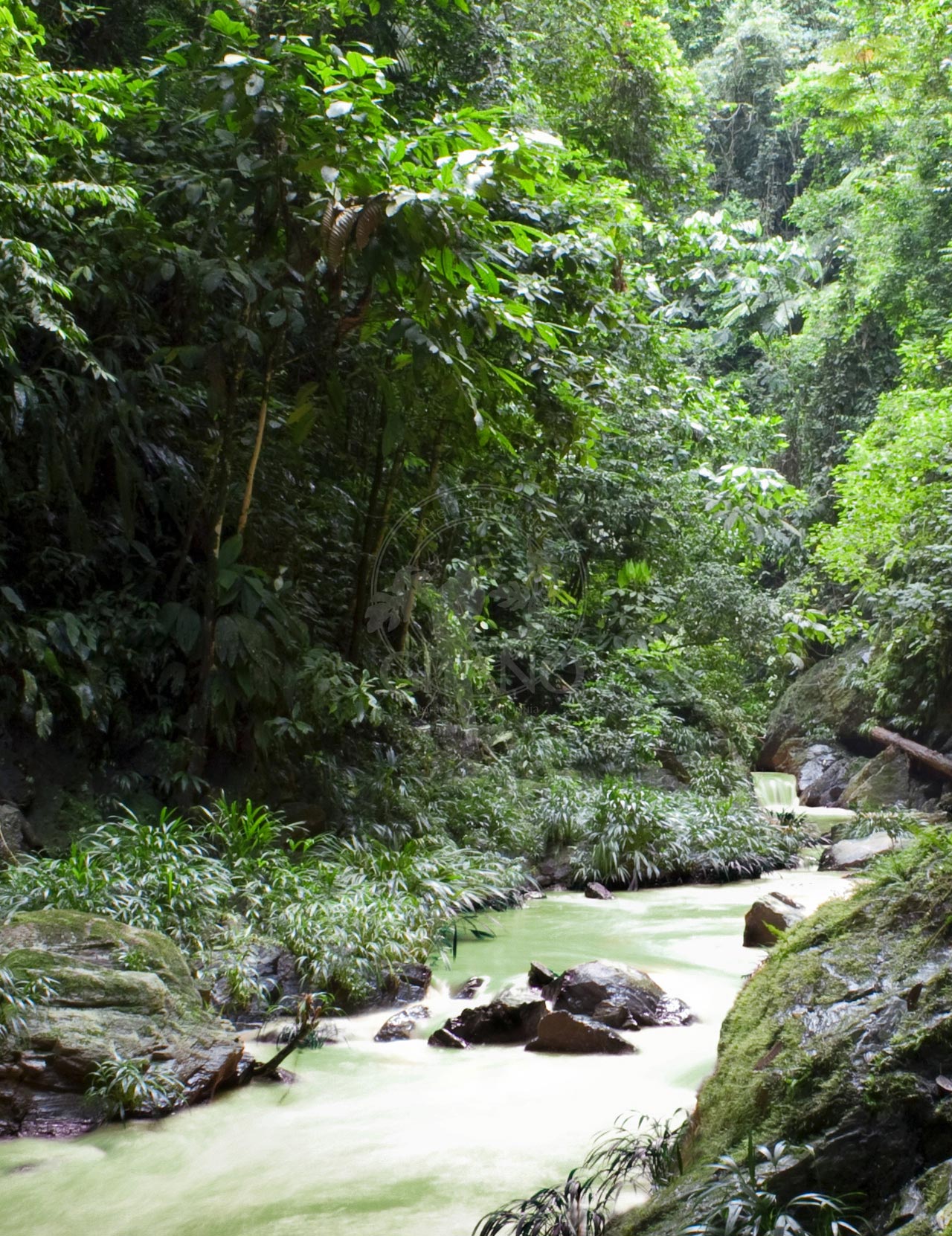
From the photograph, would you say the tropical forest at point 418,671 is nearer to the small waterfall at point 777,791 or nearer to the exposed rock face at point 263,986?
the exposed rock face at point 263,986

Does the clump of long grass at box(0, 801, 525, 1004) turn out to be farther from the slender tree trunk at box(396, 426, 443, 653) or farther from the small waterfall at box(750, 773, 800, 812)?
the small waterfall at box(750, 773, 800, 812)

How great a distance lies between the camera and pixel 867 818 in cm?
1152

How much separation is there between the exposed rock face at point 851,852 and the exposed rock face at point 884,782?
3.35 metres

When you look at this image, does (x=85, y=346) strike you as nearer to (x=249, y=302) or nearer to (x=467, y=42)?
(x=249, y=302)

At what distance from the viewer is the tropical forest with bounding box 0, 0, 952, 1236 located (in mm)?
3057

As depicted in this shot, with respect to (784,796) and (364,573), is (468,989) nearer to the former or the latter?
(364,573)

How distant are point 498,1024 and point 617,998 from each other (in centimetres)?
61

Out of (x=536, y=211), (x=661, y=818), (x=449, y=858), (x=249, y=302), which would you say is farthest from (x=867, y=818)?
(x=249, y=302)

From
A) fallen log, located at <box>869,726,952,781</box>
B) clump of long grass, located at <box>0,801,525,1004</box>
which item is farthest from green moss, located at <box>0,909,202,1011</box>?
fallen log, located at <box>869,726,952,781</box>

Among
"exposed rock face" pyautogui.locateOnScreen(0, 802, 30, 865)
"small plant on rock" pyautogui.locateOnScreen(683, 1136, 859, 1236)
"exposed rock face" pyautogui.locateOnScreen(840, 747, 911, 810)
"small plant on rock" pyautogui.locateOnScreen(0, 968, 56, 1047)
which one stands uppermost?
"small plant on rock" pyautogui.locateOnScreen(683, 1136, 859, 1236)

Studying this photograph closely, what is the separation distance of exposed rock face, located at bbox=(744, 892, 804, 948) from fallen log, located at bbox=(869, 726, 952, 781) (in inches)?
308

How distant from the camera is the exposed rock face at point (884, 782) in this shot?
14180mm

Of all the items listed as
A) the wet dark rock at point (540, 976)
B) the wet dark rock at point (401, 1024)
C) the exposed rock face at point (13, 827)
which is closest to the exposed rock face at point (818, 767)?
the wet dark rock at point (540, 976)

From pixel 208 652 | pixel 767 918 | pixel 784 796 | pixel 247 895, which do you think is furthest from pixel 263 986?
pixel 784 796
